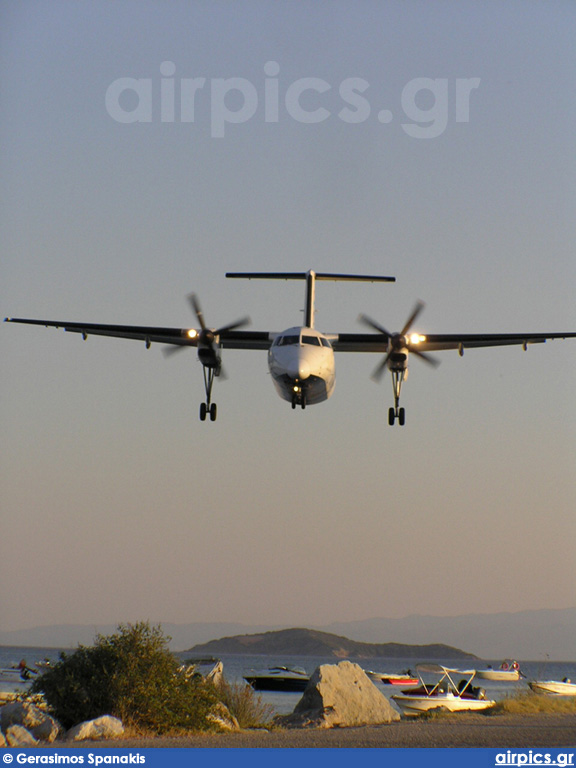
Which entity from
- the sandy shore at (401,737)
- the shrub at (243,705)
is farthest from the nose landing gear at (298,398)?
the sandy shore at (401,737)

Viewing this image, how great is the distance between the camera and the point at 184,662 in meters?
15.4

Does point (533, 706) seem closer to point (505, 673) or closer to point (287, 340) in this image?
point (287, 340)

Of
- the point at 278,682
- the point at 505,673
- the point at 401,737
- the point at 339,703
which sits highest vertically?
the point at 401,737

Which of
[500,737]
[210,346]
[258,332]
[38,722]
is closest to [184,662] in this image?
[38,722]

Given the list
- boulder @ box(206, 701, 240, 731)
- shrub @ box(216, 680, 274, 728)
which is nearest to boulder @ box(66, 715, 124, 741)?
boulder @ box(206, 701, 240, 731)

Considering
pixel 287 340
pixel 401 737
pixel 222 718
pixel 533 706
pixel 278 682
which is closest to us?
pixel 401 737

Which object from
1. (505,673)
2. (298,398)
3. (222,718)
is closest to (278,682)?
(505,673)

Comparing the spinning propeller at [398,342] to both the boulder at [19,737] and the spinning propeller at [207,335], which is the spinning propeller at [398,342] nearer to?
the spinning propeller at [207,335]

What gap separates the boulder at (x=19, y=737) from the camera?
38.6 ft

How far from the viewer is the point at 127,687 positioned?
13.4 m

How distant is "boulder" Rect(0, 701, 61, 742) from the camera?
40.8ft

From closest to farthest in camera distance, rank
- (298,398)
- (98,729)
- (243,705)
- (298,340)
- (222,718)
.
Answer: (98,729)
(222,718)
(243,705)
(298,340)
(298,398)

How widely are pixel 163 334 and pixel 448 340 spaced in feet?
27.7

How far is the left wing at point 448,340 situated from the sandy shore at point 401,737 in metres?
11.2
